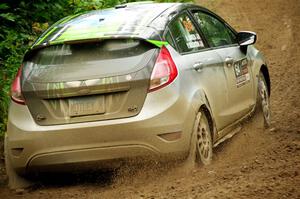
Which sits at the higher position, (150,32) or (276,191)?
(150,32)

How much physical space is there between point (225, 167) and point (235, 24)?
46.5ft

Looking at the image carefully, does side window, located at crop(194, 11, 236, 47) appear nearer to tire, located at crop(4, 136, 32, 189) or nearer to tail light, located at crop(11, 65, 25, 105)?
tail light, located at crop(11, 65, 25, 105)

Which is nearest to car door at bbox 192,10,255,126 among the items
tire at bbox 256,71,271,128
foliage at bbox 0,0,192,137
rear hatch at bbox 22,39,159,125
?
tire at bbox 256,71,271,128

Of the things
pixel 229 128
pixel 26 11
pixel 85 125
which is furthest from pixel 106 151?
pixel 26 11

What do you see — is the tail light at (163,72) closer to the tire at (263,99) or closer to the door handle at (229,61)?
the door handle at (229,61)

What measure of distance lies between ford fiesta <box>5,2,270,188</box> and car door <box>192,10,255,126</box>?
77cm

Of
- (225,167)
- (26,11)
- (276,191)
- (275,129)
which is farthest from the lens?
(26,11)

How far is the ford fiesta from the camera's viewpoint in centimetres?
587

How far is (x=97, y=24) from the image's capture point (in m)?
6.46

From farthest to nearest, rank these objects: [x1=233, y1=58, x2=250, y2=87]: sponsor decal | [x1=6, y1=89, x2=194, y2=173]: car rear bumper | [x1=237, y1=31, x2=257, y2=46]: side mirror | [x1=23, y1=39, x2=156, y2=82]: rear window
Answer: [x1=237, y1=31, x2=257, y2=46]: side mirror → [x1=233, y1=58, x2=250, y2=87]: sponsor decal → [x1=23, y1=39, x2=156, y2=82]: rear window → [x1=6, y1=89, x2=194, y2=173]: car rear bumper

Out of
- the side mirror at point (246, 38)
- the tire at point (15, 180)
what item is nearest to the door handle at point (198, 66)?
the side mirror at point (246, 38)

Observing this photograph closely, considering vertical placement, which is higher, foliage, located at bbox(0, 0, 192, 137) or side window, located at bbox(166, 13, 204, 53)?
Result: side window, located at bbox(166, 13, 204, 53)

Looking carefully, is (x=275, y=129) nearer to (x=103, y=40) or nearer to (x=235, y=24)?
(x=103, y=40)

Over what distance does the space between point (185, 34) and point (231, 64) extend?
0.89 meters
